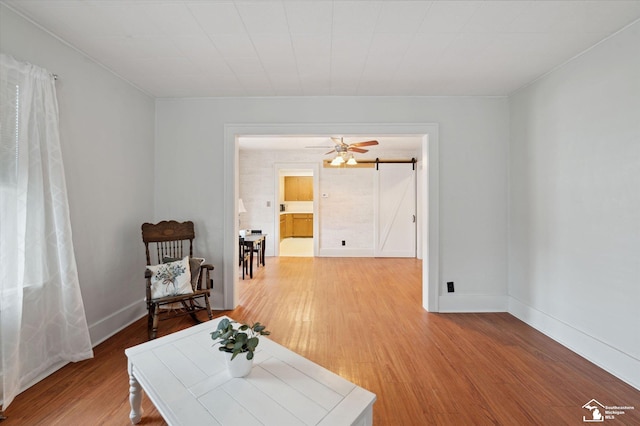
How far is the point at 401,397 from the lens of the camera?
1.74m

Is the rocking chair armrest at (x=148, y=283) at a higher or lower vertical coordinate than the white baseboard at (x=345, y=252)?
higher

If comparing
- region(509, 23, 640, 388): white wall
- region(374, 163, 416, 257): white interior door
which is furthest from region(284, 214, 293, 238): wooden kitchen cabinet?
region(509, 23, 640, 388): white wall

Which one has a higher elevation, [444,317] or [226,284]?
[226,284]

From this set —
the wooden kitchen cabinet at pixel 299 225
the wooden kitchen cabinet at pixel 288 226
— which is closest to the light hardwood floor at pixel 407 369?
the wooden kitchen cabinet at pixel 288 226

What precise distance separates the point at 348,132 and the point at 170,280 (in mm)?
2433

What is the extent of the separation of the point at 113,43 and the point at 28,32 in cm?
48

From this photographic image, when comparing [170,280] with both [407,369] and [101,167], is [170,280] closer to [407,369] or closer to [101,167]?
[101,167]

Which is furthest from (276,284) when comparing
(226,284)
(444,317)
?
(444,317)

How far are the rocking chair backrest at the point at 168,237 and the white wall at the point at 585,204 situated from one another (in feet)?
12.0

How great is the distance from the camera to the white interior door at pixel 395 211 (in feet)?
20.6

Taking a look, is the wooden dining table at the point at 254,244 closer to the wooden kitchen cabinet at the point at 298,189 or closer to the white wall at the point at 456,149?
the white wall at the point at 456,149

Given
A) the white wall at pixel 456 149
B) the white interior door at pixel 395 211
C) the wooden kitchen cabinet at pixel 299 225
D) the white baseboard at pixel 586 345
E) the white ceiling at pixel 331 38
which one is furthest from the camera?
the wooden kitchen cabinet at pixel 299 225

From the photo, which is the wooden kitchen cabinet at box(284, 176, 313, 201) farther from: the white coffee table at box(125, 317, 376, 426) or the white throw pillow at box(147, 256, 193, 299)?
the white coffee table at box(125, 317, 376, 426)

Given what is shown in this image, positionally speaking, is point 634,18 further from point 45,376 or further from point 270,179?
point 270,179
